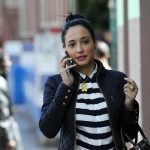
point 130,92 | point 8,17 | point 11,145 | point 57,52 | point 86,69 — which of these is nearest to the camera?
point 130,92

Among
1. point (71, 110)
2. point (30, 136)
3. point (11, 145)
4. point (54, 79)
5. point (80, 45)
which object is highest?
point (80, 45)

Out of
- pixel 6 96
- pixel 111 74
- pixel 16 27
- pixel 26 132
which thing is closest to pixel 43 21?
pixel 26 132

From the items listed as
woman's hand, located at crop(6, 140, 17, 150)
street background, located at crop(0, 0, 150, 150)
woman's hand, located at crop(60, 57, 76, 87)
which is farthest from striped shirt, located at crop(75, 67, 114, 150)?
woman's hand, located at crop(6, 140, 17, 150)

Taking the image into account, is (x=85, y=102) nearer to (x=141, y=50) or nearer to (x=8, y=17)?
(x=141, y=50)

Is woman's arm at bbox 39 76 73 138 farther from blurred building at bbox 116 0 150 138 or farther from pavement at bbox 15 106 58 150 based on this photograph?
pavement at bbox 15 106 58 150

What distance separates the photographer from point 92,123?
3.76 meters

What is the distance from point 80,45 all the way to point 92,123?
44cm

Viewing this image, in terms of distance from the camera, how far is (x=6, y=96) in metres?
7.05

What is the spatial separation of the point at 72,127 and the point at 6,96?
11.0 ft

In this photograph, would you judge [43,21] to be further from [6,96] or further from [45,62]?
[6,96]

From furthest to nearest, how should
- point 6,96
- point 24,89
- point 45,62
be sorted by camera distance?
point 24,89, point 45,62, point 6,96

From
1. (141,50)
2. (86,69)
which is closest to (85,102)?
(86,69)

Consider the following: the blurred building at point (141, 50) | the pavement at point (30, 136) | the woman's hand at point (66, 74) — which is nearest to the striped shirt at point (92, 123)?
the woman's hand at point (66, 74)

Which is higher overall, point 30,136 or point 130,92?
point 130,92
